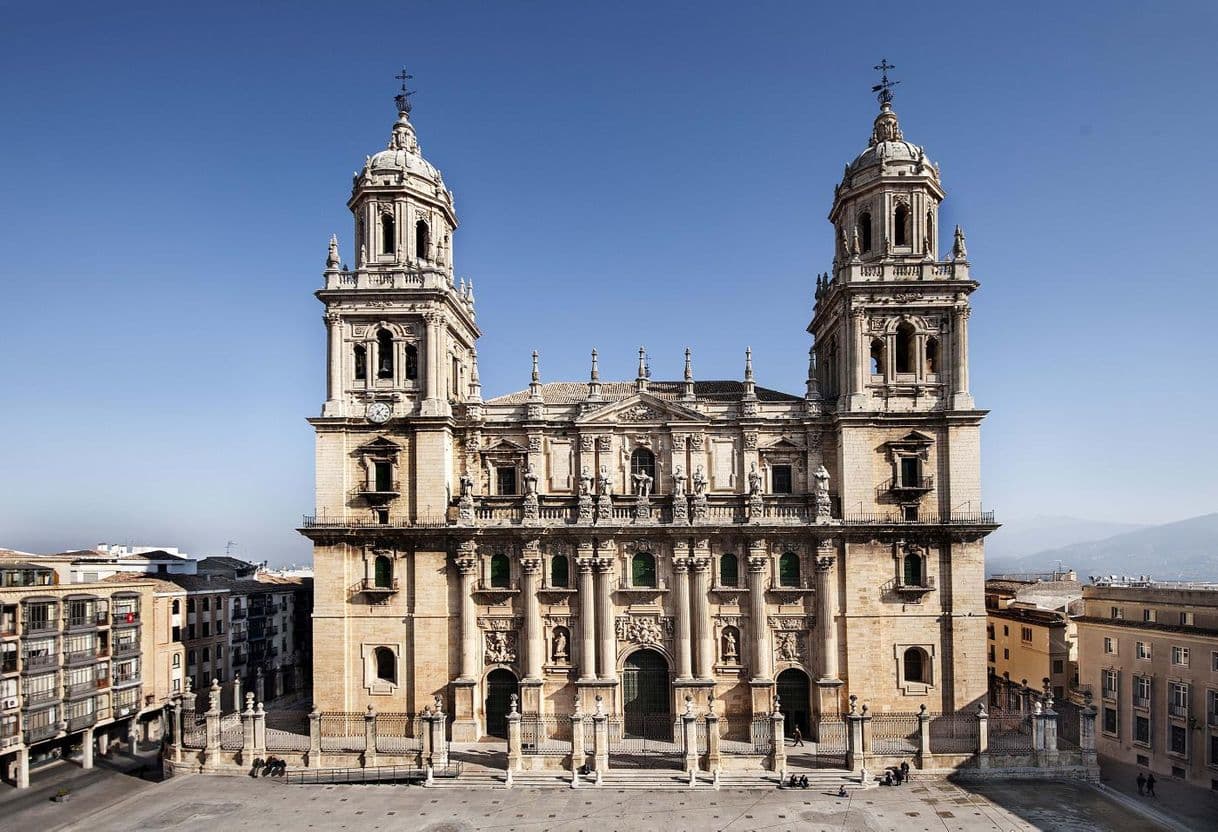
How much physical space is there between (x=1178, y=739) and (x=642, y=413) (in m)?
28.0

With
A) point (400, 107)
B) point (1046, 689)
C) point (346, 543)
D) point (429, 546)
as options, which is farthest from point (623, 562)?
point (400, 107)

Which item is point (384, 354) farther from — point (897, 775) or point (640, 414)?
point (897, 775)

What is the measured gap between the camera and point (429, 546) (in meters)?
37.6

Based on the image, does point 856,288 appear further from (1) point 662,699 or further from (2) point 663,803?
(2) point 663,803

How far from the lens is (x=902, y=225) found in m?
39.5

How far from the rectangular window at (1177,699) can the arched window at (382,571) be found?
36000 mm

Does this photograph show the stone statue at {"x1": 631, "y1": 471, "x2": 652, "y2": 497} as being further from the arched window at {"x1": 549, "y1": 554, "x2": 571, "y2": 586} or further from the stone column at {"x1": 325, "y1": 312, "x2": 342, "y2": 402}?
the stone column at {"x1": 325, "y1": 312, "x2": 342, "y2": 402}

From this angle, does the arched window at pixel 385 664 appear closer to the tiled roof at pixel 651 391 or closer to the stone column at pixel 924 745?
the tiled roof at pixel 651 391

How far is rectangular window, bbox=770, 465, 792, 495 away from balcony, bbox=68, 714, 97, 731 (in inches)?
1395

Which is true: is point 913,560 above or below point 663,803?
above

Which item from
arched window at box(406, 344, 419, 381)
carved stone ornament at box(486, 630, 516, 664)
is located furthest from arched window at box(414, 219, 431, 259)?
carved stone ornament at box(486, 630, 516, 664)

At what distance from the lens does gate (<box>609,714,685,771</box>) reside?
33.9 m

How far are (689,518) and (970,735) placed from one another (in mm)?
15280

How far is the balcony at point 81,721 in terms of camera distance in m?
39.1
